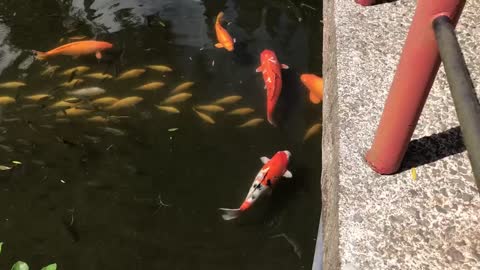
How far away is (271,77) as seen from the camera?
443 cm

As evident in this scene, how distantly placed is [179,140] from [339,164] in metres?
2.20

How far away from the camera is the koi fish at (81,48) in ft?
15.8

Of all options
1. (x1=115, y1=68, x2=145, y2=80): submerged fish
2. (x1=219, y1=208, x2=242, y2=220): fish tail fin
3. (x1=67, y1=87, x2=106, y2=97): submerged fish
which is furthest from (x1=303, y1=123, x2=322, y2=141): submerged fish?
(x1=67, y1=87, x2=106, y2=97): submerged fish

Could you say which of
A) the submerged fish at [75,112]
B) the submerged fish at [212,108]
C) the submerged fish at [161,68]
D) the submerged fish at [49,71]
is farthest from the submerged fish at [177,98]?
the submerged fish at [49,71]

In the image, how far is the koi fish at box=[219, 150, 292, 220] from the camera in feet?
12.2

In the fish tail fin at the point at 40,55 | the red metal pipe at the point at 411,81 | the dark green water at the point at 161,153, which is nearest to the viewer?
the red metal pipe at the point at 411,81

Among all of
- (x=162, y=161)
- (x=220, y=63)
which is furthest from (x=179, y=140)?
(x=220, y=63)

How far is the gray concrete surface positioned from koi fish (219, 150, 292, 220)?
41.9 inches

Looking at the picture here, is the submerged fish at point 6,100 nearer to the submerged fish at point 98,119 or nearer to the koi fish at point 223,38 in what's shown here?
the submerged fish at point 98,119

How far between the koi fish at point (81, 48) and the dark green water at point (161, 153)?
108 millimetres

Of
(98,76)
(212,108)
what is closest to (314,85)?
(212,108)

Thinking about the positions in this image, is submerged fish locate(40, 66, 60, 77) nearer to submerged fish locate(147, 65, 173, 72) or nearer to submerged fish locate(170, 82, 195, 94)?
submerged fish locate(147, 65, 173, 72)

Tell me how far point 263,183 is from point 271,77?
1.08 m

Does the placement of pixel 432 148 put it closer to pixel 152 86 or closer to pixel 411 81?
pixel 411 81
